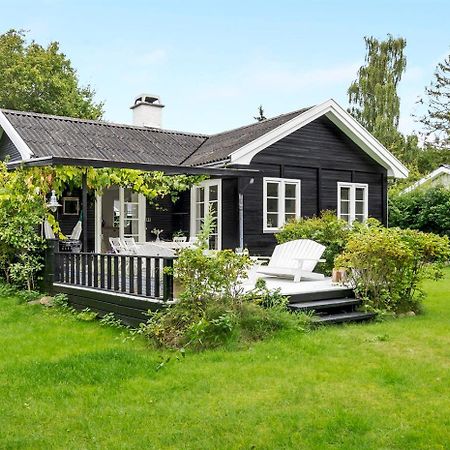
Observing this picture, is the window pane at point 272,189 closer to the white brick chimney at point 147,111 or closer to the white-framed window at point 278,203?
the white-framed window at point 278,203

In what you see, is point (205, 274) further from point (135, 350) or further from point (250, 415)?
point (250, 415)

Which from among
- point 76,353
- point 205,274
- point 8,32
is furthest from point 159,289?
point 8,32

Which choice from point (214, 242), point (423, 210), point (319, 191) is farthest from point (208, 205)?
point (423, 210)

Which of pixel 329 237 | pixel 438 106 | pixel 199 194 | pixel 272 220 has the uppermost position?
pixel 438 106

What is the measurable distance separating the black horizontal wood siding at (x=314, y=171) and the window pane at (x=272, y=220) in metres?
0.26

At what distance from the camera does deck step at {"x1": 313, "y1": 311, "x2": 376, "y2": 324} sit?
7.87 metres

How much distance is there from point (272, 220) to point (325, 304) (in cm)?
644

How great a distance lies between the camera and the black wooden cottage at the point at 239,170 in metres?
13.8

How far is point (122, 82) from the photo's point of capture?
2997 cm

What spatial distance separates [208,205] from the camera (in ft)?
47.0

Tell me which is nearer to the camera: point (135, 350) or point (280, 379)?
point (280, 379)

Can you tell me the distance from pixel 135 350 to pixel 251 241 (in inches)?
303

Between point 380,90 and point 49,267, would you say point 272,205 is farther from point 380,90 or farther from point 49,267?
point 380,90

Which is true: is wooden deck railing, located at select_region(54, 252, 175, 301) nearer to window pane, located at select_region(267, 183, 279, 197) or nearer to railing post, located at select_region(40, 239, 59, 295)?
railing post, located at select_region(40, 239, 59, 295)
